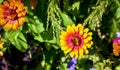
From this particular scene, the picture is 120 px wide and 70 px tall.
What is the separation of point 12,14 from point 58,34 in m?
0.26

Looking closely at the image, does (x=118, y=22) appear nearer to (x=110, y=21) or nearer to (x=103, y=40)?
(x=110, y=21)

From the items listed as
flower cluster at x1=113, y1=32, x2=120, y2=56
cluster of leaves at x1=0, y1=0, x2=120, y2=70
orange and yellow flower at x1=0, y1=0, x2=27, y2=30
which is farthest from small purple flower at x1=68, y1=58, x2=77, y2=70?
orange and yellow flower at x1=0, y1=0, x2=27, y2=30

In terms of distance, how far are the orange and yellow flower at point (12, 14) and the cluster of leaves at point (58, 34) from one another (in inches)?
2.4

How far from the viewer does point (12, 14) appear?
1.80 metres

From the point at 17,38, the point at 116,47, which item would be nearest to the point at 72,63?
the point at 116,47

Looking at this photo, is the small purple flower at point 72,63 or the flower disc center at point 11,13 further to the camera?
the small purple flower at point 72,63

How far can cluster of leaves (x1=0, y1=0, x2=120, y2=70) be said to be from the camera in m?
1.82

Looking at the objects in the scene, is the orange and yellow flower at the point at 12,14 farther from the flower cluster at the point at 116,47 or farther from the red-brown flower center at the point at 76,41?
the flower cluster at the point at 116,47

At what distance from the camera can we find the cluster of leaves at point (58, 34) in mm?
1823

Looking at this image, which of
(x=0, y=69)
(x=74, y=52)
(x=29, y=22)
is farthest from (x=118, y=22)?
(x=0, y=69)

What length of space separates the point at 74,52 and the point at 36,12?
31 cm

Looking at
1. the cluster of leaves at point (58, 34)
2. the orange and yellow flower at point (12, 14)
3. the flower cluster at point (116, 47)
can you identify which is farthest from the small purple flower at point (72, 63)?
the orange and yellow flower at point (12, 14)

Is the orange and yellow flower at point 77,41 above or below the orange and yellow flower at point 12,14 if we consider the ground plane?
below

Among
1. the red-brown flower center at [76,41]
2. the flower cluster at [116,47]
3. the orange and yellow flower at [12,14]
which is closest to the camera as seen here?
the orange and yellow flower at [12,14]
